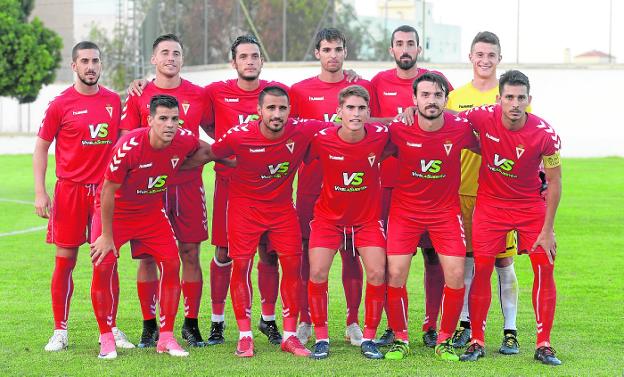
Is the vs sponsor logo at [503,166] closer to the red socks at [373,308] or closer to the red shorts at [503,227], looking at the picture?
the red shorts at [503,227]

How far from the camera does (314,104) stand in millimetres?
8398

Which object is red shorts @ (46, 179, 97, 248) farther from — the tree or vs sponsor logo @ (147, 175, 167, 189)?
the tree

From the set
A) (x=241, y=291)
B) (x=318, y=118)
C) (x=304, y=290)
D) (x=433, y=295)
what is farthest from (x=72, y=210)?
(x=433, y=295)

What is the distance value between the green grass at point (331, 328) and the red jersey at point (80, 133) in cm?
136

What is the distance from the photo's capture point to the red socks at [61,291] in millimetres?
8039

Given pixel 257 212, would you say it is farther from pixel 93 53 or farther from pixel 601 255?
pixel 601 255

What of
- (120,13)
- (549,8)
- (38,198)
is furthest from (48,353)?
(120,13)

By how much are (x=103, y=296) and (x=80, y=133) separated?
132 cm

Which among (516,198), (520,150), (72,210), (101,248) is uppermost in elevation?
(520,150)

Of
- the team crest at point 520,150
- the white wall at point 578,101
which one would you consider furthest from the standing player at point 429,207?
the white wall at point 578,101

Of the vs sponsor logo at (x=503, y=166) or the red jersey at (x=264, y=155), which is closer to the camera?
the vs sponsor logo at (x=503, y=166)

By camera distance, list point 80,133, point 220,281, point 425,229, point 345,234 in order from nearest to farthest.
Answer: point 425,229, point 345,234, point 80,133, point 220,281

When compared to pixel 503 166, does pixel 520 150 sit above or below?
above

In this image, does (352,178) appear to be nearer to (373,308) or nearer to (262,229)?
(262,229)
